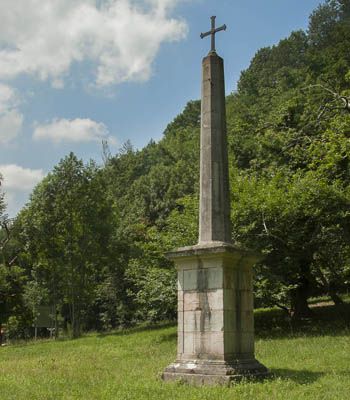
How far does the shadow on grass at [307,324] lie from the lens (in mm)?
18953

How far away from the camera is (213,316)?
9578 mm

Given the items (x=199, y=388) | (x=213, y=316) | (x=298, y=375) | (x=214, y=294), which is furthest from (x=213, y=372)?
(x=298, y=375)

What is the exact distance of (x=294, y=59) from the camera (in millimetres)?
67625

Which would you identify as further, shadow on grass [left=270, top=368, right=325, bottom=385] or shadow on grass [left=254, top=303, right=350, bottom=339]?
shadow on grass [left=254, top=303, right=350, bottom=339]

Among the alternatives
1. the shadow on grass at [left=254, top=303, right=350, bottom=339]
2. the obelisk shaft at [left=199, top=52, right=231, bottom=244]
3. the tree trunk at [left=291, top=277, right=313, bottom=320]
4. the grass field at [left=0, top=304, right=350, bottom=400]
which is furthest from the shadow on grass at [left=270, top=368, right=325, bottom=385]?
the tree trunk at [left=291, top=277, right=313, bottom=320]

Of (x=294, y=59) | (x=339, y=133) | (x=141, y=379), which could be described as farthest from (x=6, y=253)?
(x=294, y=59)

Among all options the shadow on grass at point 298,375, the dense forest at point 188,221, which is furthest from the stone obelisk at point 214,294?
the dense forest at point 188,221

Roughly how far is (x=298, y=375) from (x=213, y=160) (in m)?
4.56

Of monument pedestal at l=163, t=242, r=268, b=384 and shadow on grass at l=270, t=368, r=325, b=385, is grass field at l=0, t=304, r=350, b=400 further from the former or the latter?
monument pedestal at l=163, t=242, r=268, b=384

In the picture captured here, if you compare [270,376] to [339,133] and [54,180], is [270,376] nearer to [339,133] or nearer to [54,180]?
[339,133]

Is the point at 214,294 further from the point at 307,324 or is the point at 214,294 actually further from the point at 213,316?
the point at 307,324

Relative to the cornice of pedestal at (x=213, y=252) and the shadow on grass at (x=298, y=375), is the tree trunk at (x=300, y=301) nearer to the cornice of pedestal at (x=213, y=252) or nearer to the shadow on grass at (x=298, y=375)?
the shadow on grass at (x=298, y=375)

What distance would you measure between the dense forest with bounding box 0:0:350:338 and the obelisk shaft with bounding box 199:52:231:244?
7944 mm

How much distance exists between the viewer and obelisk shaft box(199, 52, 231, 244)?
1027 centimetres
